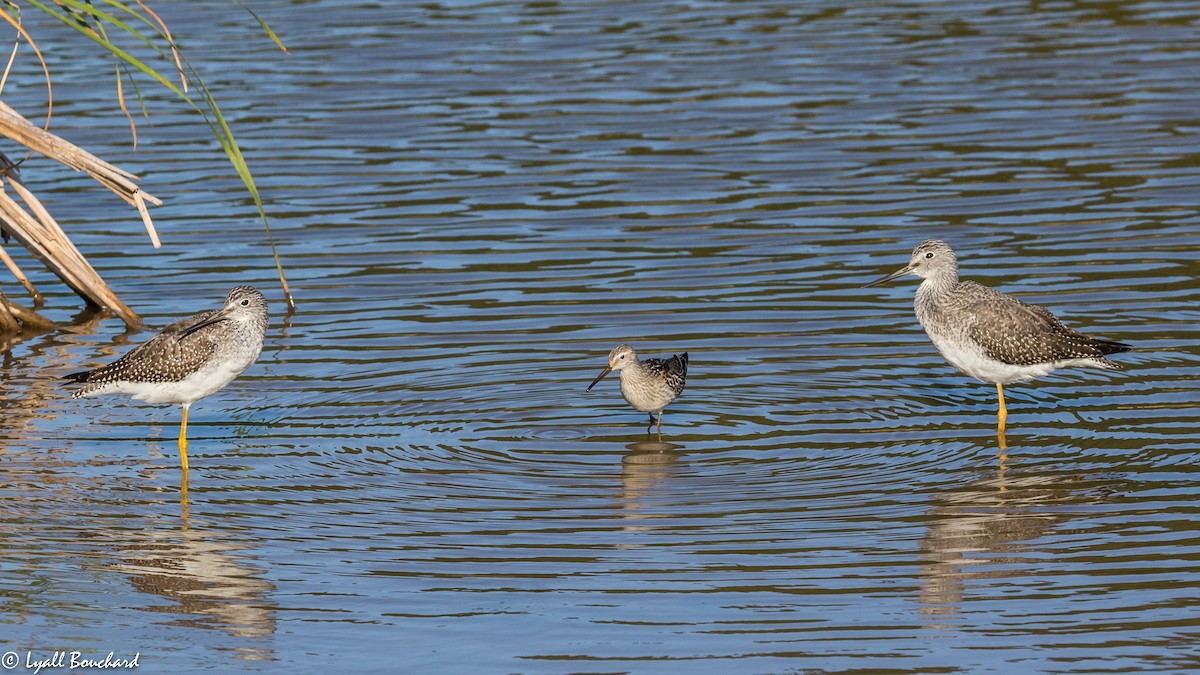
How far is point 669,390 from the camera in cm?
1291

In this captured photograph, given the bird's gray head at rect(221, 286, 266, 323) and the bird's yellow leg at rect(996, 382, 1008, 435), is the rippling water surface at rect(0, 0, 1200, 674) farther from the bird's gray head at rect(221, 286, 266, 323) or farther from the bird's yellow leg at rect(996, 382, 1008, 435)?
the bird's gray head at rect(221, 286, 266, 323)

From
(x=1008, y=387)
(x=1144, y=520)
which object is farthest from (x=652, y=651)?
(x=1008, y=387)

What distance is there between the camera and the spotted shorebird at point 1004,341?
12727 millimetres

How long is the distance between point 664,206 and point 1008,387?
556 centimetres

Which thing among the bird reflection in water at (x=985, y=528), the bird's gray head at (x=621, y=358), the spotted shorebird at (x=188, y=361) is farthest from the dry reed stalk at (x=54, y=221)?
the bird reflection in water at (x=985, y=528)

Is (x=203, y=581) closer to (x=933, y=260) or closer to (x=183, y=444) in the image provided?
(x=183, y=444)

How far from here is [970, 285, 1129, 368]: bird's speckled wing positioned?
12.7 metres

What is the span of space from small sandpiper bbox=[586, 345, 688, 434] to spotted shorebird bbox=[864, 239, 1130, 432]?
1972 millimetres

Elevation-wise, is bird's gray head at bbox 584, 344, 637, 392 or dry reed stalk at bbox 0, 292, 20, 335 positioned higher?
bird's gray head at bbox 584, 344, 637, 392

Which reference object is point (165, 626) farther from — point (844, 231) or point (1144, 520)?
point (844, 231)

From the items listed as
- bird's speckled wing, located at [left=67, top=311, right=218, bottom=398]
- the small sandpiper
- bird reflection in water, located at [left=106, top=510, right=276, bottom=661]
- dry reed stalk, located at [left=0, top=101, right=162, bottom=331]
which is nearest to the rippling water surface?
bird reflection in water, located at [left=106, top=510, right=276, bottom=661]

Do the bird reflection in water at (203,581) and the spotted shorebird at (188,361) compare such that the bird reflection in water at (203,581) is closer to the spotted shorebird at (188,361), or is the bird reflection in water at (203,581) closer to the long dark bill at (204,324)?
the spotted shorebird at (188,361)

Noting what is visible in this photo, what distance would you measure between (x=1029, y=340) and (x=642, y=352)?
3271 millimetres

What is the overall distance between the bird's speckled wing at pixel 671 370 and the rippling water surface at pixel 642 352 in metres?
0.38
